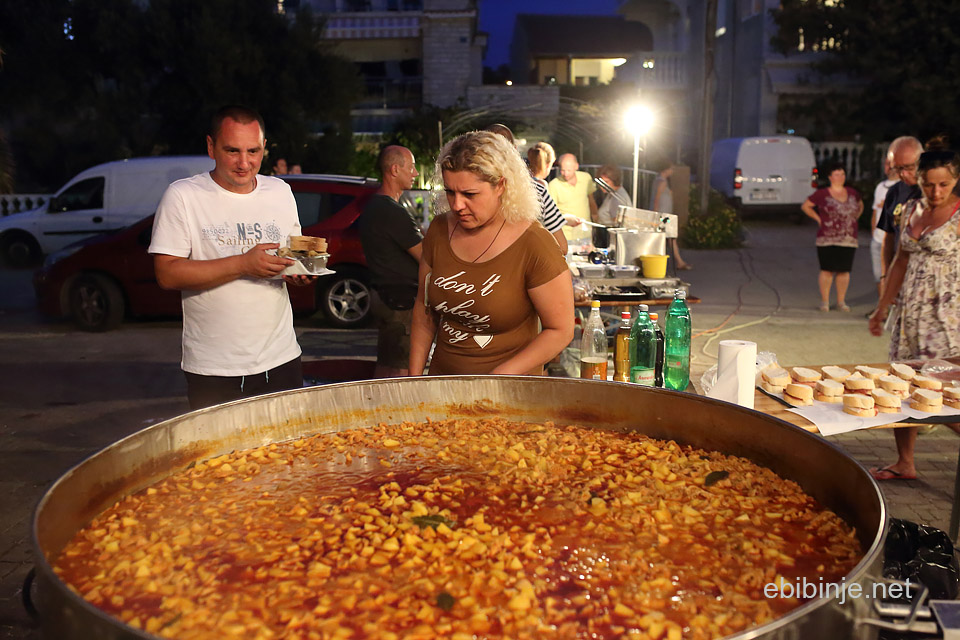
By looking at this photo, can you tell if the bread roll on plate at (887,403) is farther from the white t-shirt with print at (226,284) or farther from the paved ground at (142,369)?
the white t-shirt with print at (226,284)

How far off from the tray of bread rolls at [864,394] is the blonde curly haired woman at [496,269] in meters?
1.33

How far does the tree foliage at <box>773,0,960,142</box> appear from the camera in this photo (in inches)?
848

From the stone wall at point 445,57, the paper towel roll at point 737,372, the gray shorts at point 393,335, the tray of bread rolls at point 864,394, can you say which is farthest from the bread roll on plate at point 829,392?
the stone wall at point 445,57

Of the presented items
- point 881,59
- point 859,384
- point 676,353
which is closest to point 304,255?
point 676,353

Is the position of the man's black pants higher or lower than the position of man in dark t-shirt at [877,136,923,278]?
lower

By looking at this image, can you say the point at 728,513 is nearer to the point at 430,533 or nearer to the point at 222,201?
the point at 430,533

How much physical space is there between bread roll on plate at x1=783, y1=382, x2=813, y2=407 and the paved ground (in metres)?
1.61

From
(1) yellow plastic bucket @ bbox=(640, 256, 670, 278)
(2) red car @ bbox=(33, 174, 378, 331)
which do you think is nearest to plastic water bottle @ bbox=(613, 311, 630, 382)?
(1) yellow plastic bucket @ bbox=(640, 256, 670, 278)

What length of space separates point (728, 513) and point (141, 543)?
5.09 feet

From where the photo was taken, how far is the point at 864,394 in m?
3.85

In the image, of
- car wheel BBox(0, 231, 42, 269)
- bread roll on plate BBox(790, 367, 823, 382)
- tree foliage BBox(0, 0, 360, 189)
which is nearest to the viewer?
bread roll on plate BBox(790, 367, 823, 382)

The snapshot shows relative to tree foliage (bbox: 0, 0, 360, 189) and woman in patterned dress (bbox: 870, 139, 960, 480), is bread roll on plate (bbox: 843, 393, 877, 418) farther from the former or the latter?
tree foliage (bbox: 0, 0, 360, 189)

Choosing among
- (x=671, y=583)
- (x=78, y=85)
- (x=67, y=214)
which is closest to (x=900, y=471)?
(x=671, y=583)

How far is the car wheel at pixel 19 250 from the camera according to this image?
16.1 m
